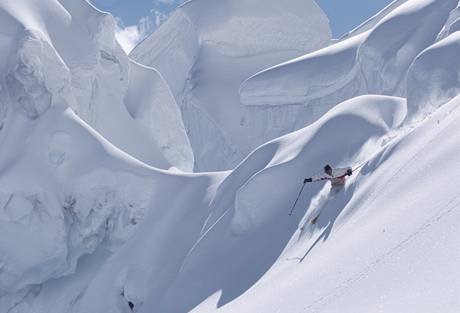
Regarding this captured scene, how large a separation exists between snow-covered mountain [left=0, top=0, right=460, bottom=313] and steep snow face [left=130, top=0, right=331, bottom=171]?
253 centimetres

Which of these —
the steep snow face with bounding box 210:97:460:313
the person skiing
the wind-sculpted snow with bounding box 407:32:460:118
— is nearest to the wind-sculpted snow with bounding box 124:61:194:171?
the wind-sculpted snow with bounding box 407:32:460:118

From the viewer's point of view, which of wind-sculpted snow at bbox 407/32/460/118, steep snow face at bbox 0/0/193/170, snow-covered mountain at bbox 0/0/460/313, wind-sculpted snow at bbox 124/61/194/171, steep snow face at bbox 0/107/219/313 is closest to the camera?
snow-covered mountain at bbox 0/0/460/313

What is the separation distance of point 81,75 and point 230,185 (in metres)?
7.86

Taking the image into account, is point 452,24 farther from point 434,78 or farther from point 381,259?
point 381,259

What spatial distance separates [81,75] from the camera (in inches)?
972

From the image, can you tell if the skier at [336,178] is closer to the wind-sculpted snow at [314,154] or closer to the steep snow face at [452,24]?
the wind-sculpted snow at [314,154]

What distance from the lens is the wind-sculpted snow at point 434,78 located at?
16.5 metres

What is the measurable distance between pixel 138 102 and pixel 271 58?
1638 centimetres

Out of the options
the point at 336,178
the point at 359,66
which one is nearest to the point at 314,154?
the point at 336,178

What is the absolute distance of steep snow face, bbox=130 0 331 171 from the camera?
3862 cm

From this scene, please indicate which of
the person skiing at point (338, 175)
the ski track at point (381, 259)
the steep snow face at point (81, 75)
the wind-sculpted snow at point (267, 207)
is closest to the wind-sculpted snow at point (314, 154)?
the wind-sculpted snow at point (267, 207)

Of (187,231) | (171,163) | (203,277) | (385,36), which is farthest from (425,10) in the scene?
(203,277)

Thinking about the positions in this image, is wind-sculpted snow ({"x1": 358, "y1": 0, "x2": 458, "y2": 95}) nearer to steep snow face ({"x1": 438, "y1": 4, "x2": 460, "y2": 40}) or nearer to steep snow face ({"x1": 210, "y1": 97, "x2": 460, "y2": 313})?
steep snow face ({"x1": 438, "y1": 4, "x2": 460, "y2": 40})

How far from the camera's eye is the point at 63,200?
21.2m
